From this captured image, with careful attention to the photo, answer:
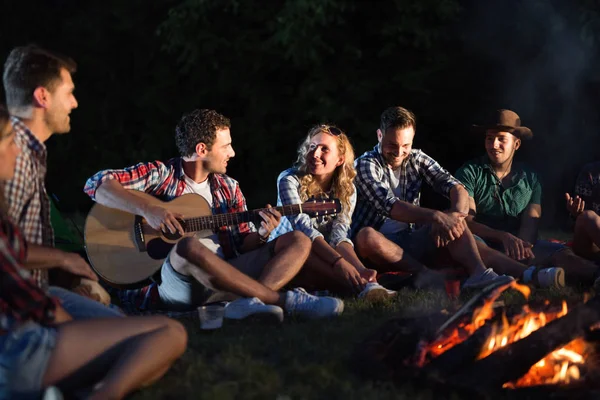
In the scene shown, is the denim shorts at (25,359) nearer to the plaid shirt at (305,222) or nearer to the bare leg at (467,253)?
the plaid shirt at (305,222)

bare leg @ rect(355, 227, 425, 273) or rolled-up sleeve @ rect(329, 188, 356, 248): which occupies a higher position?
rolled-up sleeve @ rect(329, 188, 356, 248)

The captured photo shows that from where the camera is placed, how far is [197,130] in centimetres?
575

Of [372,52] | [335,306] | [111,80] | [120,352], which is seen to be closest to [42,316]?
[120,352]

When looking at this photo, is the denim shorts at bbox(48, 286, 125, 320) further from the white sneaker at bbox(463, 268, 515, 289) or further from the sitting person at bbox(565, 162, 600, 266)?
the sitting person at bbox(565, 162, 600, 266)

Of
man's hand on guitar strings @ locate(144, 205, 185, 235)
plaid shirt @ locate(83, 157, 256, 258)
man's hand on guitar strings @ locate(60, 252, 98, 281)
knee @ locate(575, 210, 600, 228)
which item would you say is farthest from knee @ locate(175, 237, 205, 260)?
knee @ locate(575, 210, 600, 228)

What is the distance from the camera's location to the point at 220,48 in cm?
1233

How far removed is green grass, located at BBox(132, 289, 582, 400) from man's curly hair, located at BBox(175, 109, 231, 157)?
1292 mm

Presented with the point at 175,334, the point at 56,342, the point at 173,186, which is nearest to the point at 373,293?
the point at 173,186

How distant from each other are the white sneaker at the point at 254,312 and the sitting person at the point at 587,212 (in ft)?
7.97

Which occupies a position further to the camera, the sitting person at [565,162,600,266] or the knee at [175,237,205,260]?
the sitting person at [565,162,600,266]

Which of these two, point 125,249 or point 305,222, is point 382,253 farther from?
point 125,249

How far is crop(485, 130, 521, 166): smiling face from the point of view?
6.68 metres

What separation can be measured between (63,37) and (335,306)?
A: 10.8 metres

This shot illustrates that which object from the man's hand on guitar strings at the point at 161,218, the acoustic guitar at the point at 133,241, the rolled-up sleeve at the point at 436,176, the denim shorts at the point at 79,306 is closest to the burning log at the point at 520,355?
the denim shorts at the point at 79,306
